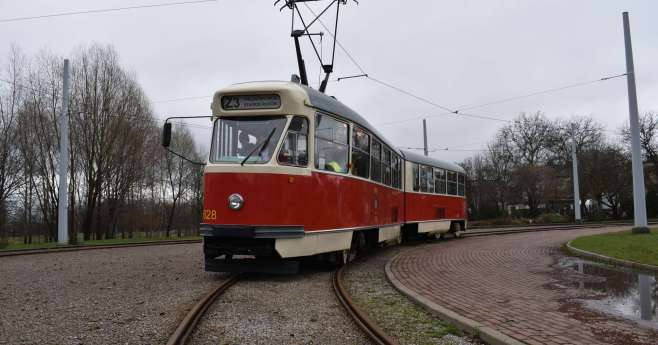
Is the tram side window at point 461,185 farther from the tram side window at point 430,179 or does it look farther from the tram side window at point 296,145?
the tram side window at point 296,145

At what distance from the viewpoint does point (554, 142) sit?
48.3m

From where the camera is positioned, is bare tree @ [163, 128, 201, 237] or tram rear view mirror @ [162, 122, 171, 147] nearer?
tram rear view mirror @ [162, 122, 171, 147]

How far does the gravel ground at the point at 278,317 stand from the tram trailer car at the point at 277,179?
0.73m

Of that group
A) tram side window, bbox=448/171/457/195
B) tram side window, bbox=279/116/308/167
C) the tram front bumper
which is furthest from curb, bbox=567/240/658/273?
tram side window, bbox=279/116/308/167

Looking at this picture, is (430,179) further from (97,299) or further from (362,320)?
(97,299)

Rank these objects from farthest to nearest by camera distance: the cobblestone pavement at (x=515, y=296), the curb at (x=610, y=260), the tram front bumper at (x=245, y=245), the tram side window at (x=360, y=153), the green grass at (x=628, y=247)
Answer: the green grass at (x=628, y=247), the tram side window at (x=360, y=153), the curb at (x=610, y=260), the tram front bumper at (x=245, y=245), the cobblestone pavement at (x=515, y=296)

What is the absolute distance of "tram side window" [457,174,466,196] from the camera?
68.5ft

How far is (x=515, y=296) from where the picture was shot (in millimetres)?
6977

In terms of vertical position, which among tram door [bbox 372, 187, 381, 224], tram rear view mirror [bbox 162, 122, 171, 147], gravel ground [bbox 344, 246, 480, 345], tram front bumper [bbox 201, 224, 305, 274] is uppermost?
tram rear view mirror [bbox 162, 122, 171, 147]

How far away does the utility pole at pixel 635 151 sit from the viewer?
15.8 m

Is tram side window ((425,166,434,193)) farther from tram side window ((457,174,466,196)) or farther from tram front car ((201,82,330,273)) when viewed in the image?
tram front car ((201,82,330,273))

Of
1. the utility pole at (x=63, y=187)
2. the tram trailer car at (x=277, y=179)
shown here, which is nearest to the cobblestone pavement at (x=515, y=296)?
the tram trailer car at (x=277, y=179)

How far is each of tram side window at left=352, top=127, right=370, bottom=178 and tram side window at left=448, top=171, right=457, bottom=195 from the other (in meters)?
9.66

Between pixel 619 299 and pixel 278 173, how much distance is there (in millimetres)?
5299
